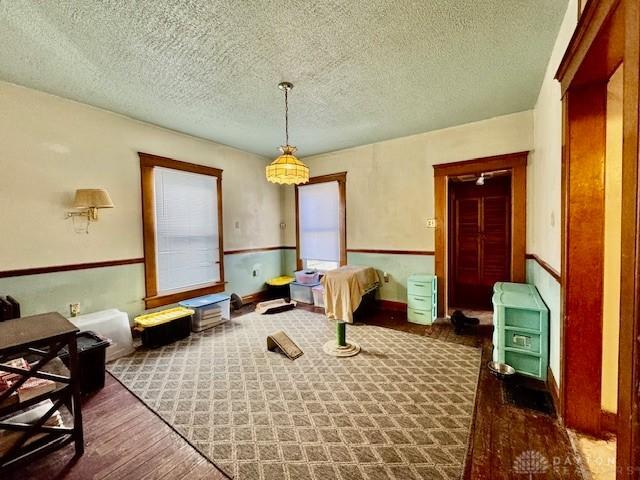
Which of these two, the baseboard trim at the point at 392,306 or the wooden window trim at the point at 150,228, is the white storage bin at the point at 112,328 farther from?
the baseboard trim at the point at 392,306

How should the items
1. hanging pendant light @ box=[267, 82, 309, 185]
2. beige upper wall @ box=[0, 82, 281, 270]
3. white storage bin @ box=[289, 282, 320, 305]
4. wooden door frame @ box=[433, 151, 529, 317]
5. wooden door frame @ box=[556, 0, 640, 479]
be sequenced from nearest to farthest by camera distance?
wooden door frame @ box=[556, 0, 640, 479] → beige upper wall @ box=[0, 82, 281, 270] → hanging pendant light @ box=[267, 82, 309, 185] → wooden door frame @ box=[433, 151, 529, 317] → white storage bin @ box=[289, 282, 320, 305]

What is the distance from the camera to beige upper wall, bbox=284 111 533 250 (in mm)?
3645

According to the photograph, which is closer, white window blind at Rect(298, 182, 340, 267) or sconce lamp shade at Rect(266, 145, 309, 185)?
sconce lamp shade at Rect(266, 145, 309, 185)

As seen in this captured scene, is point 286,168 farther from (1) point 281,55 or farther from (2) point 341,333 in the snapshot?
(2) point 341,333

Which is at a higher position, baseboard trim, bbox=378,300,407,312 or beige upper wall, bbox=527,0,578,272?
beige upper wall, bbox=527,0,578,272

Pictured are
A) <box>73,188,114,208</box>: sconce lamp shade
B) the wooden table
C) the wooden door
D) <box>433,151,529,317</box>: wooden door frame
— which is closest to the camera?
the wooden table

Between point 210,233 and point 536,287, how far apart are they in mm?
4446

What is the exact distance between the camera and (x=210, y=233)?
4477mm

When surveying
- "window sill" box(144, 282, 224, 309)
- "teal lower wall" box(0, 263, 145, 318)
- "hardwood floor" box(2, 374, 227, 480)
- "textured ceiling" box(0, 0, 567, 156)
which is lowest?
"hardwood floor" box(2, 374, 227, 480)

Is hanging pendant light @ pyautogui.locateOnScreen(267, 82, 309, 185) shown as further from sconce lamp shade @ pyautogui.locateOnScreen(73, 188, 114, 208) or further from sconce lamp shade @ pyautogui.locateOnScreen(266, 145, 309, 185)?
sconce lamp shade @ pyautogui.locateOnScreen(73, 188, 114, 208)

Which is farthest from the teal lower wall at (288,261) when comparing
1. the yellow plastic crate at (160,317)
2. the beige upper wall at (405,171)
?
the yellow plastic crate at (160,317)

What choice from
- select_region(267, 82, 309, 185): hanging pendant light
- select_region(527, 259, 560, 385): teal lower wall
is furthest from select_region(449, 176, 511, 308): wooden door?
select_region(267, 82, 309, 185): hanging pendant light

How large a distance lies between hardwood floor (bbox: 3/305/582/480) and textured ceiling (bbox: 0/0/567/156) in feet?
9.01

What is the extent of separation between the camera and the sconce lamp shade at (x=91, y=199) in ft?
9.70
